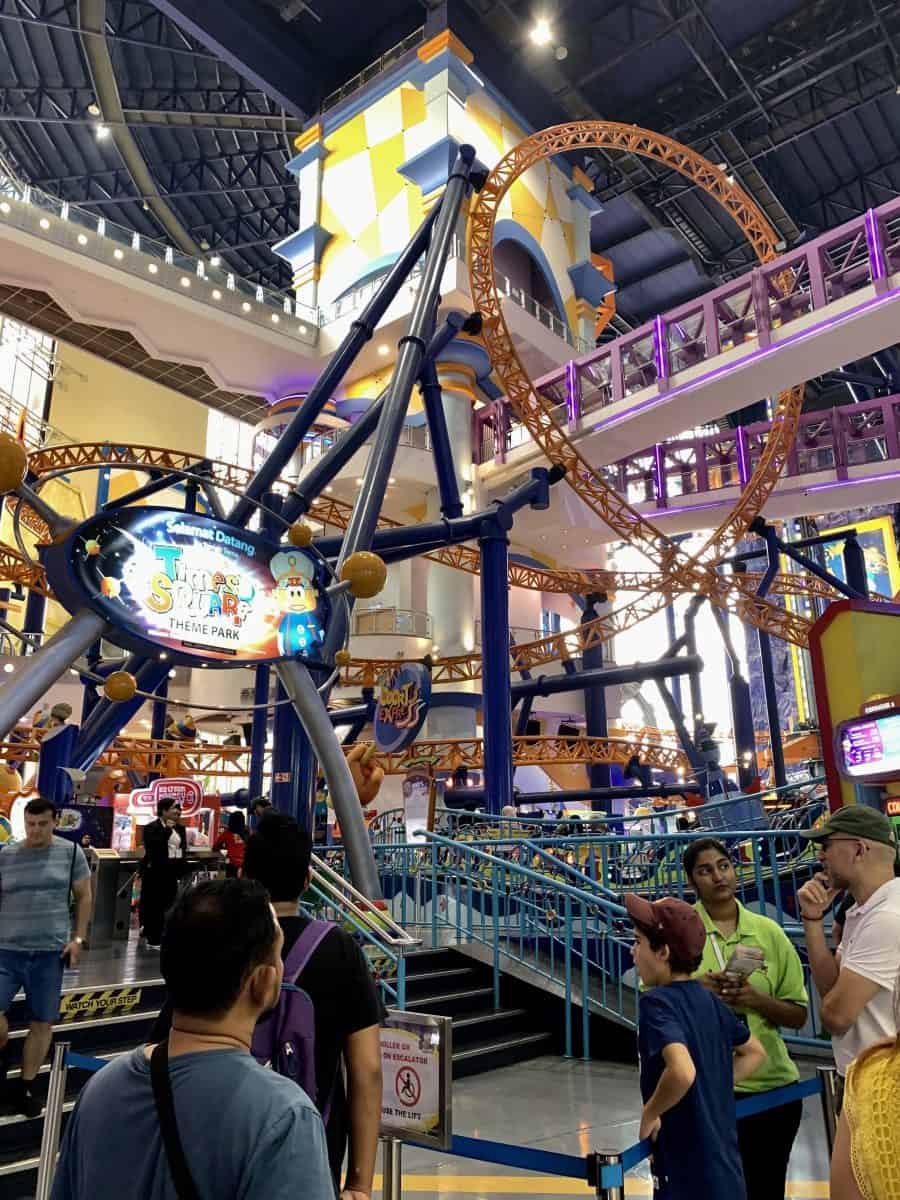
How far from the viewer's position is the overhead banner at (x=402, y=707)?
16.4 m

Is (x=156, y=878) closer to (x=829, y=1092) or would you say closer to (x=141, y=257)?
(x=829, y=1092)

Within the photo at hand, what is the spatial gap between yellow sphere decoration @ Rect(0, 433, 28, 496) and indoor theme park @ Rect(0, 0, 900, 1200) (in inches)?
1.0

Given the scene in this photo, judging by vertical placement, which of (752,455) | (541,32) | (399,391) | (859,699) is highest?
(541,32)

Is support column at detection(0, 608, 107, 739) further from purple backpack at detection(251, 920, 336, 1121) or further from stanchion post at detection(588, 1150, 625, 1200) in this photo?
stanchion post at detection(588, 1150, 625, 1200)

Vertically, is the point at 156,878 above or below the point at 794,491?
below

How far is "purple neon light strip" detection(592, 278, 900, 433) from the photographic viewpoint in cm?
1730

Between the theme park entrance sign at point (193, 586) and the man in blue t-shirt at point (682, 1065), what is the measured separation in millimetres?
6977

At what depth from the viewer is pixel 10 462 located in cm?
688

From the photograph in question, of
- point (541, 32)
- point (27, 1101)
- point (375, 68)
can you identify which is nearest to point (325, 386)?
point (27, 1101)

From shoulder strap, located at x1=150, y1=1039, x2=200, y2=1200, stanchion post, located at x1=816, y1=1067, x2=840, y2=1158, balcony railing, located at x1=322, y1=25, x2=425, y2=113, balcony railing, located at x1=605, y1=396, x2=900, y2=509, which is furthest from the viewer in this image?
balcony railing, located at x1=322, y1=25, x2=425, y2=113

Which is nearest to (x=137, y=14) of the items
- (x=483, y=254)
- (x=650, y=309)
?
(x=483, y=254)

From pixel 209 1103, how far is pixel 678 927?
164cm

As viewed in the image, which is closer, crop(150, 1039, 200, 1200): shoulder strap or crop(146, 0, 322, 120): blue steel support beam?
crop(150, 1039, 200, 1200): shoulder strap

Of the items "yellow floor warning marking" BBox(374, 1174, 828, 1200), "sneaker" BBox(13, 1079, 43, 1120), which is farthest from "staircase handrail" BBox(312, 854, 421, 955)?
"sneaker" BBox(13, 1079, 43, 1120)
